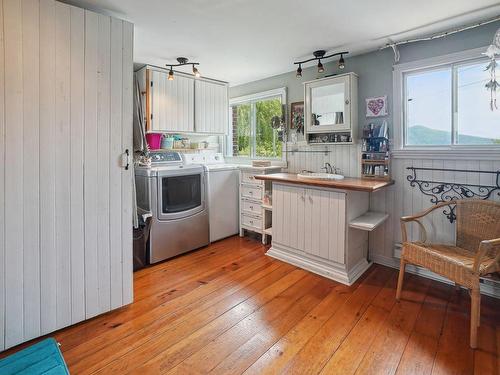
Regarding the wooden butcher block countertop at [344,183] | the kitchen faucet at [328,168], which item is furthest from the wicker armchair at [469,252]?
the kitchen faucet at [328,168]

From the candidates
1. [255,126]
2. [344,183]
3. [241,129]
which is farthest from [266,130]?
[344,183]

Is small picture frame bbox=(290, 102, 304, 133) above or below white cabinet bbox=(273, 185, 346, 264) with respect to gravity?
above

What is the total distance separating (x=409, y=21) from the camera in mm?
2271

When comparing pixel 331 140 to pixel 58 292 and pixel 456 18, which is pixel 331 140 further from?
pixel 58 292

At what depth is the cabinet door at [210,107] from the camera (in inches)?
152

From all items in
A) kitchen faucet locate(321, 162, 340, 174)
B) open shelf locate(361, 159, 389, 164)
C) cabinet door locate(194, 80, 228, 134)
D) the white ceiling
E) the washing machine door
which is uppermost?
the white ceiling

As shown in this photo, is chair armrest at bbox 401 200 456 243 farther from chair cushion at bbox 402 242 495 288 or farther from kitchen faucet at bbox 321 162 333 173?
kitchen faucet at bbox 321 162 333 173

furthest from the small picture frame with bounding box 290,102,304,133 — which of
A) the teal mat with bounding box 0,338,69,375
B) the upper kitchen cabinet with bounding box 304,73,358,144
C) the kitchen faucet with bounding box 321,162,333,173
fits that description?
the teal mat with bounding box 0,338,69,375

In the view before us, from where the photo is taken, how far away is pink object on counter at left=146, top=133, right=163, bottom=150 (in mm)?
3576

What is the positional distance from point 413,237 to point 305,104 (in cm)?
185

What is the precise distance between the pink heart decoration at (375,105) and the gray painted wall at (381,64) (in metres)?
0.07

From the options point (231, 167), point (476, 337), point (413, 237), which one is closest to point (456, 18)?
point (413, 237)

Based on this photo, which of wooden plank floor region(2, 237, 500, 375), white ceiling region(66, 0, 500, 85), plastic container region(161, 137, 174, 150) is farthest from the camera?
plastic container region(161, 137, 174, 150)

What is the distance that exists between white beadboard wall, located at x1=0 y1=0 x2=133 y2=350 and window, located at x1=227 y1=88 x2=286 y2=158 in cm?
224
